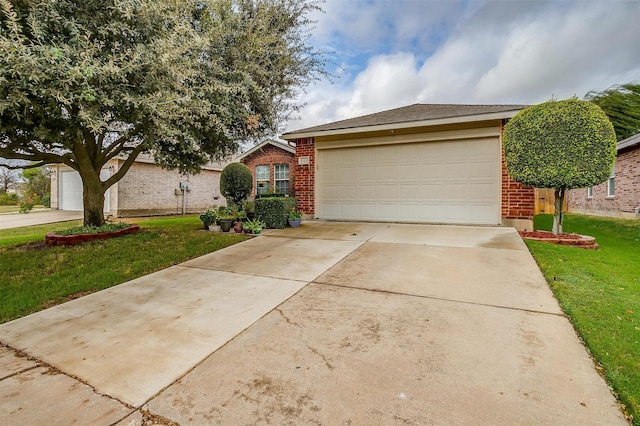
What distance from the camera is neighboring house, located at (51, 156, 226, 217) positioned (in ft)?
44.0

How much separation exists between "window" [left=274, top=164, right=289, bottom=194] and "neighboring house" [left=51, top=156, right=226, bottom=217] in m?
4.57

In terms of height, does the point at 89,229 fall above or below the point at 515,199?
below

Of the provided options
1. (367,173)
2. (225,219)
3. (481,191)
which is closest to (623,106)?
(481,191)

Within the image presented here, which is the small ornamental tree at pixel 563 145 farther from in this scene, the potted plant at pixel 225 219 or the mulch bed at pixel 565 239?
the potted plant at pixel 225 219

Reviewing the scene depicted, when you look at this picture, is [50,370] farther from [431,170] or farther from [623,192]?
[623,192]

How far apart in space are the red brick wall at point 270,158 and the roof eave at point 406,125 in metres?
4.57

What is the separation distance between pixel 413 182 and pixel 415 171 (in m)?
0.30

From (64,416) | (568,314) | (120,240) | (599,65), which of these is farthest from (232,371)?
(599,65)

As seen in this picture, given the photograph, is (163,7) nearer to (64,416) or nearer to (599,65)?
(64,416)

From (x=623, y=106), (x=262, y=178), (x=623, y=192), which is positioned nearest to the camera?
(x=623, y=192)

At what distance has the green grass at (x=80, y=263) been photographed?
139 inches

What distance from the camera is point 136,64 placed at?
338 cm

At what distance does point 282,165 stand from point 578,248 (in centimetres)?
1125

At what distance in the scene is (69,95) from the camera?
2967mm
